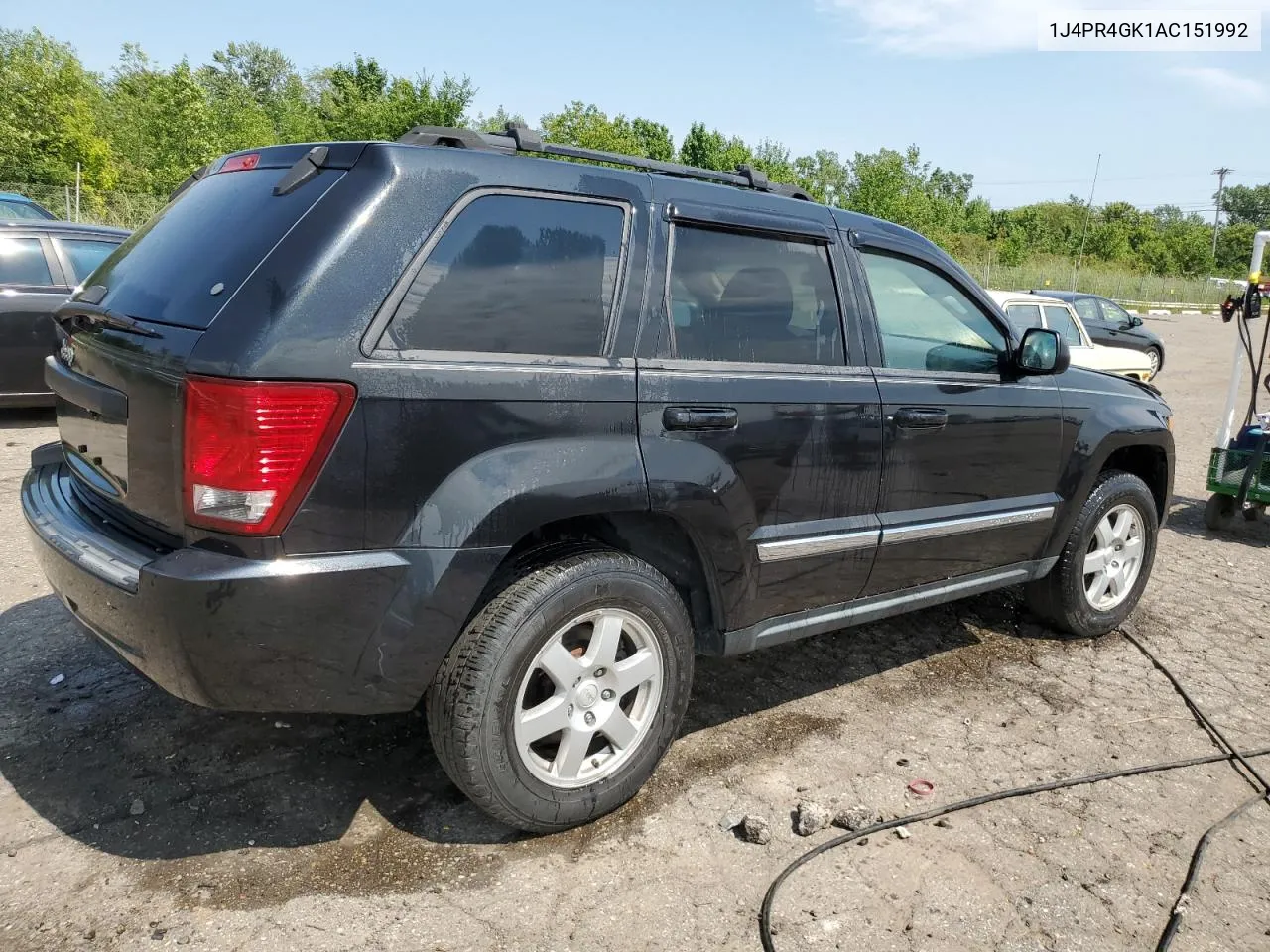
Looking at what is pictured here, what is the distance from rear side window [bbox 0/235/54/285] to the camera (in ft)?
25.5

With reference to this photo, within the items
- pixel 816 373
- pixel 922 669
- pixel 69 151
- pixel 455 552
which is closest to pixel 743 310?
pixel 816 373

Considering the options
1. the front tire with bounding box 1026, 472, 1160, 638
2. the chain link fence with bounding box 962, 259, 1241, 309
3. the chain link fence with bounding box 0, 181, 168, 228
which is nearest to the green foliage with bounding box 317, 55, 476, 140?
the chain link fence with bounding box 0, 181, 168, 228

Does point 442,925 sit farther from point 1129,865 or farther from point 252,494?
point 1129,865

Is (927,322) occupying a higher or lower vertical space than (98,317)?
higher

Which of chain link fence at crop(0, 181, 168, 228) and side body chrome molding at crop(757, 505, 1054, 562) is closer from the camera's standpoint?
side body chrome molding at crop(757, 505, 1054, 562)

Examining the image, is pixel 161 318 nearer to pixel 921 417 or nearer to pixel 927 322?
pixel 921 417

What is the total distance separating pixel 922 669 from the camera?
4.31 metres

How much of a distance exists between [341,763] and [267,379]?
4.88 feet

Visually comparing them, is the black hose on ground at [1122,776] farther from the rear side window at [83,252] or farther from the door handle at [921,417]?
the rear side window at [83,252]

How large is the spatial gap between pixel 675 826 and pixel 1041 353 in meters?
2.45

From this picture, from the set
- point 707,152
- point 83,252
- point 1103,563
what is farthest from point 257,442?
point 707,152

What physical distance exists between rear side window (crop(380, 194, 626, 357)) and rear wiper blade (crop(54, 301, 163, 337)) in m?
0.71

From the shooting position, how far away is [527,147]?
3010 millimetres

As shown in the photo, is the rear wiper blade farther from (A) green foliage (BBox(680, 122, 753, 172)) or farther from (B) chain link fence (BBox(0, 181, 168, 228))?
(A) green foliage (BBox(680, 122, 753, 172))
